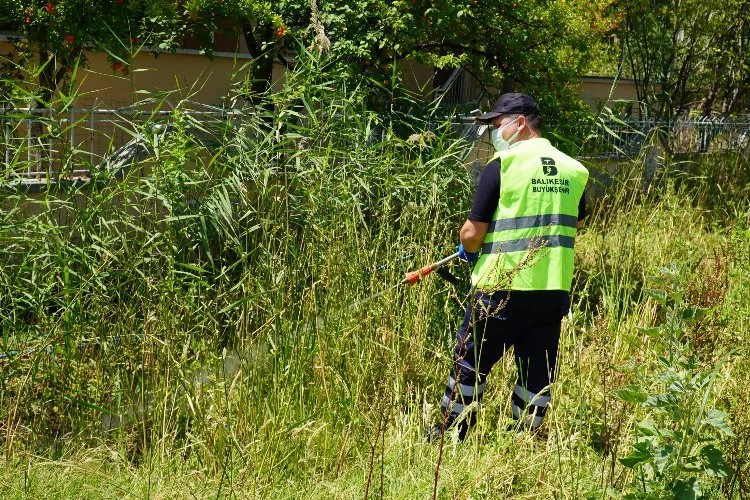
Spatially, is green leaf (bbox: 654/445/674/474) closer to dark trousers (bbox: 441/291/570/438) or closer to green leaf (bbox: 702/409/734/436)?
green leaf (bbox: 702/409/734/436)

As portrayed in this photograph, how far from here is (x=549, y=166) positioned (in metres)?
4.53

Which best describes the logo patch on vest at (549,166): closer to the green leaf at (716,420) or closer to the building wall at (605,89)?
the green leaf at (716,420)

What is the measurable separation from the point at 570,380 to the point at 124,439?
6.89ft

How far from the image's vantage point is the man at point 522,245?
4.50 metres

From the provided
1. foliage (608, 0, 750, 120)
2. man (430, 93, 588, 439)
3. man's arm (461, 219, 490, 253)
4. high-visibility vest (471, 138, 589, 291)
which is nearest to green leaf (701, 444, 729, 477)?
man (430, 93, 588, 439)

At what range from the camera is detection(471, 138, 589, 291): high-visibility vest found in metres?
4.49

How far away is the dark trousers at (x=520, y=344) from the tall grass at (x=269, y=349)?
0.14 metres

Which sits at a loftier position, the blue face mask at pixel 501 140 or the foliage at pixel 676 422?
the blue face mask at pixel 501 140

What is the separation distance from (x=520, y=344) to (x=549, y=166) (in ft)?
2.76

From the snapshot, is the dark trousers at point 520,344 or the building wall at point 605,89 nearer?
the dark trousers at point 520,344

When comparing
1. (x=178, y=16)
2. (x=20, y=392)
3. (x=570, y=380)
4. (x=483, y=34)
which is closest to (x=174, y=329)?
(x=20, y=392)

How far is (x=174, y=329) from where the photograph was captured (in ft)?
14.2

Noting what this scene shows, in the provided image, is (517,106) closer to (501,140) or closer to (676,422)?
(501,140)

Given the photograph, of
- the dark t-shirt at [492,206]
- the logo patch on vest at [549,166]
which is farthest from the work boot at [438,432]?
the logo patch on vest at [549,166]
